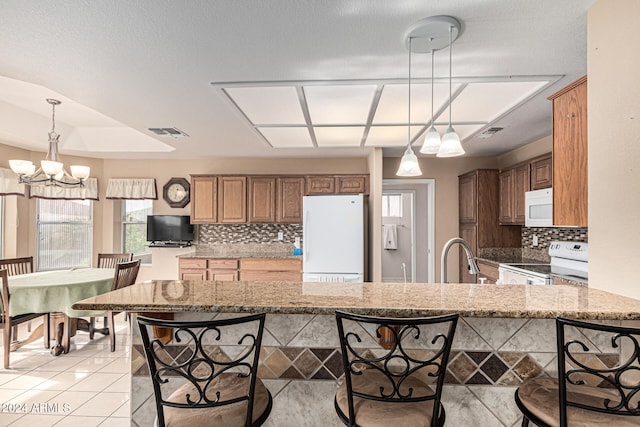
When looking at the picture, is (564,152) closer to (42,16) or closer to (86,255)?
(42,16)

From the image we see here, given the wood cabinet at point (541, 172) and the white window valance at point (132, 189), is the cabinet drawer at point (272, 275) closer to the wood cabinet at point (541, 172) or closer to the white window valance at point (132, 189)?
the white window valance at point (132, 189)

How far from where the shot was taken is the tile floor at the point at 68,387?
232 cm

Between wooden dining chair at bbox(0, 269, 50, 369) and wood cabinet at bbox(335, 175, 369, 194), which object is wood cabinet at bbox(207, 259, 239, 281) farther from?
wooden dining chair at bbox(0, 269, 50, 369)

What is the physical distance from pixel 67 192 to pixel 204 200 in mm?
2031

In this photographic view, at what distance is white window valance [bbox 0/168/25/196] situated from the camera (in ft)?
14.4

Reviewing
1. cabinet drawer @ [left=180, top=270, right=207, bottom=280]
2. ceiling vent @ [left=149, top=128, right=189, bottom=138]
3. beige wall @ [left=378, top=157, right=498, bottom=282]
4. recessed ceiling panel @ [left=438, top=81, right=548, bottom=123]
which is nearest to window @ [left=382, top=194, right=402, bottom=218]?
beige wall @ [left=378, top=157, right=498, bottom=282]

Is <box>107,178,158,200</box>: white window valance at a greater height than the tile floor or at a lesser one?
greater

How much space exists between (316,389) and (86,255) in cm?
527

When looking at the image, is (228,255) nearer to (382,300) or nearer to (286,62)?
(286,62)

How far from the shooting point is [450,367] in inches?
58.6

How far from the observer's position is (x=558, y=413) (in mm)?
1137

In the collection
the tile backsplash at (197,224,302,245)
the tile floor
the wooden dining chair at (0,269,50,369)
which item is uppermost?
the tile backsplash at (197,224,302,245)

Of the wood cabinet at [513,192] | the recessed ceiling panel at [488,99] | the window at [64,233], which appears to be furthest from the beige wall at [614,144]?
the window at [64,233]

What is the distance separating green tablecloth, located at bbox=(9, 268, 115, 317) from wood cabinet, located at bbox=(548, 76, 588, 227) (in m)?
3.78
